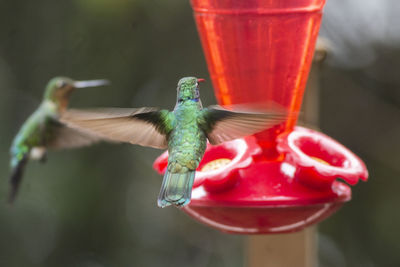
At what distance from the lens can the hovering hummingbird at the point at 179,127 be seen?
204 centimetres

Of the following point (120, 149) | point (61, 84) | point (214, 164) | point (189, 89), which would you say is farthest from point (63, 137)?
point (120, 149)

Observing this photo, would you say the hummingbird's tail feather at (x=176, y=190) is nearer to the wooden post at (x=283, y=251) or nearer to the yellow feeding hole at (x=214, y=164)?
the yellow feeding hole at (x=214, y=164)

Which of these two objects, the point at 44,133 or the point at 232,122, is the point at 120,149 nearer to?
the point at 44,133

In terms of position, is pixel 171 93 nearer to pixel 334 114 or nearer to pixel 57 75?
pixel 57 75

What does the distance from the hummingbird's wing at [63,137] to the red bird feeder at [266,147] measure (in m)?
0.89

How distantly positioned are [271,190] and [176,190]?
0.37m

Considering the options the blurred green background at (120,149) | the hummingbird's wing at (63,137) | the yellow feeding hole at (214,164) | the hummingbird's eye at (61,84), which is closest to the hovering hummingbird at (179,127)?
the yellow feeding hole at (214,164)

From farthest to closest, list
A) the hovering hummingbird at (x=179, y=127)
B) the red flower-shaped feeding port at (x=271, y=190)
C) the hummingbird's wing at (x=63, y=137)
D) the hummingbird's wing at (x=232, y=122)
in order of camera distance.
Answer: the hummingbird's wing at (x=63, y=137) → the red flower-shaped feeding port at (x=271, y=190) → the hovering hummingbird at (x=179, y=127) → the hummingbird's wing at (x=232, y=122)

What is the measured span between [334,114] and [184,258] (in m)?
1.93

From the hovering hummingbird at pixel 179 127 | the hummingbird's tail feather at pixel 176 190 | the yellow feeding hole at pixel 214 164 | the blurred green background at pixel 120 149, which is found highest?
the hovering hummingbird at pixel 179 127

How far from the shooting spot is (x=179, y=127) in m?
2.29

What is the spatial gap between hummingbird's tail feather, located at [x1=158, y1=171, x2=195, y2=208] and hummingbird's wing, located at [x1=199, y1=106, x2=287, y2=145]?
6.6 inches

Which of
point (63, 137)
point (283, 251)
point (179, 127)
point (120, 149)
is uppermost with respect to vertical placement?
point (179, 127)

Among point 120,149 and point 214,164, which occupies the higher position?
point 214,164
